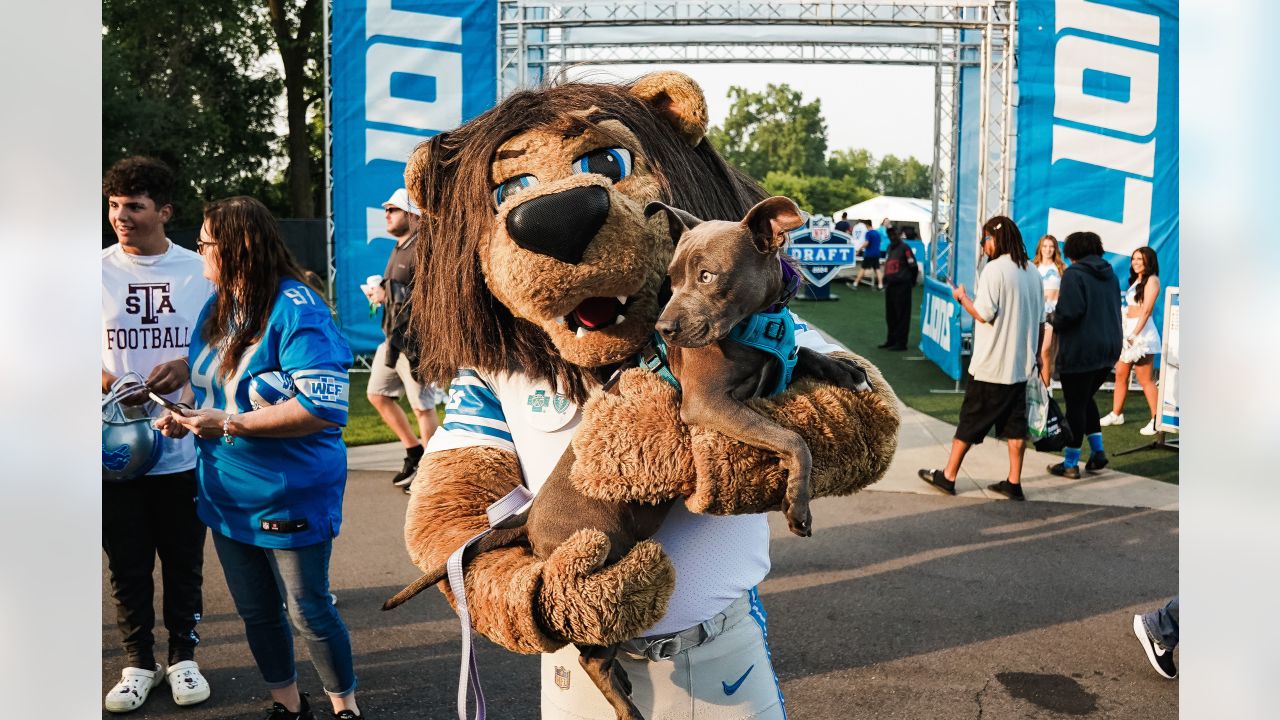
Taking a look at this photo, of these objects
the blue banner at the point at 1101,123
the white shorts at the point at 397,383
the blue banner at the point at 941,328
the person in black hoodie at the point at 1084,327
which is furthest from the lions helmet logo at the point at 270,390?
the blue banner at the point at 1101,123

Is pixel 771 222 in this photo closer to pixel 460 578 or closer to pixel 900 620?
pixel 460 578

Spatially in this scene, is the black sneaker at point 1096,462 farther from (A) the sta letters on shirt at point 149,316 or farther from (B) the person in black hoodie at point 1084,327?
(A) the sta letters on shirt at point 149,316

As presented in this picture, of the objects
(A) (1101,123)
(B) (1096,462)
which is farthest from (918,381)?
(B) (1096,462)

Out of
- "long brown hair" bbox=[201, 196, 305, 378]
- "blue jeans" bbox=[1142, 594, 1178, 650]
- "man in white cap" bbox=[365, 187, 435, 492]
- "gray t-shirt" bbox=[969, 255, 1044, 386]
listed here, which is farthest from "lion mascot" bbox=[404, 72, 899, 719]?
"gray t-shirt" bbox=[969, 255, 1044, 386]

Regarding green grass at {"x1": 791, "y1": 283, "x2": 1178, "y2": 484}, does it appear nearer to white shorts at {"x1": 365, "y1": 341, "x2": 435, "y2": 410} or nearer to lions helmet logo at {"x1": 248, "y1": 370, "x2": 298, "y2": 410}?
white shorts at {"x1": 365, "y1": 341, "x2": 435, "y2": 410}

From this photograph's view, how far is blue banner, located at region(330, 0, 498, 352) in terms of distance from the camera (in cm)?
1031

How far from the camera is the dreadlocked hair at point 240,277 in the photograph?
11.1 ft

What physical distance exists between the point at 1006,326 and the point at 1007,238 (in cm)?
58

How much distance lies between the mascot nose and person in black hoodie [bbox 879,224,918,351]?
13.1 m

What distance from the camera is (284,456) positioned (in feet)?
10.9
